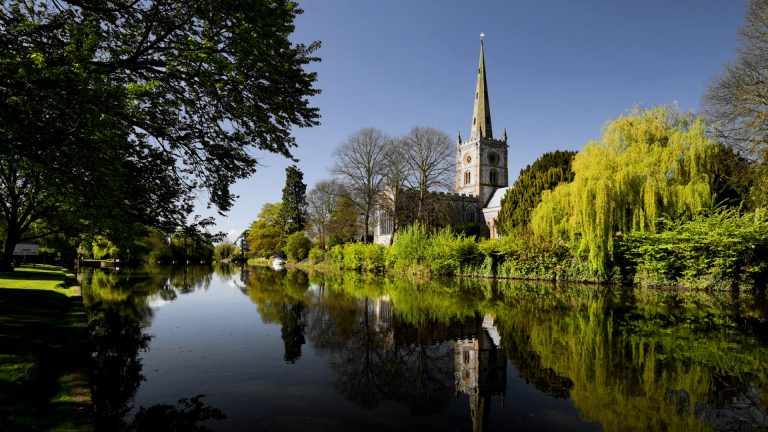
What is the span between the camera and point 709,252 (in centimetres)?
1972

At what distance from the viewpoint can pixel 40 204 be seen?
1548 centimetres

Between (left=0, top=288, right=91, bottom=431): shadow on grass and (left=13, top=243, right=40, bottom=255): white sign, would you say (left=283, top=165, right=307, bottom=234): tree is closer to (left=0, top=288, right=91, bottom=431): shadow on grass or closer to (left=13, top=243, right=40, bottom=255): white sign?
(left=13, top=243, right=40, bottom=255): white sign

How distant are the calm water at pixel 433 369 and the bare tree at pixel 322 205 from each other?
1721 inches

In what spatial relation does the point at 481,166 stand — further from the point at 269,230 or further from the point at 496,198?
the point at 269,230

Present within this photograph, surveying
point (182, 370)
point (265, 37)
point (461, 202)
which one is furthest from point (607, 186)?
point (461, 202)

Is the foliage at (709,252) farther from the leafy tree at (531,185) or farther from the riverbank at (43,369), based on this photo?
the riverbank at (43,369)

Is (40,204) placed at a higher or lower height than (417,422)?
higher

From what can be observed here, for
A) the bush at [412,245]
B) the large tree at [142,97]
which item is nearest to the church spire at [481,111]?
the bush at [412,245]

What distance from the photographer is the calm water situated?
527 cm

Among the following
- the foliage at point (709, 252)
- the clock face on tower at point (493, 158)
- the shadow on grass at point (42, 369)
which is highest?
the clock face on tower at point (493, 158)

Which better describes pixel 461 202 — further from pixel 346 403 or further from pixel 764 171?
pixel 346 403

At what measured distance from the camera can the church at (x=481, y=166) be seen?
6328 cm

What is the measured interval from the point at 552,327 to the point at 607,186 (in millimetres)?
14623

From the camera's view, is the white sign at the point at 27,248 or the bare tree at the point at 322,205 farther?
the bare tree at the point at 322,205
